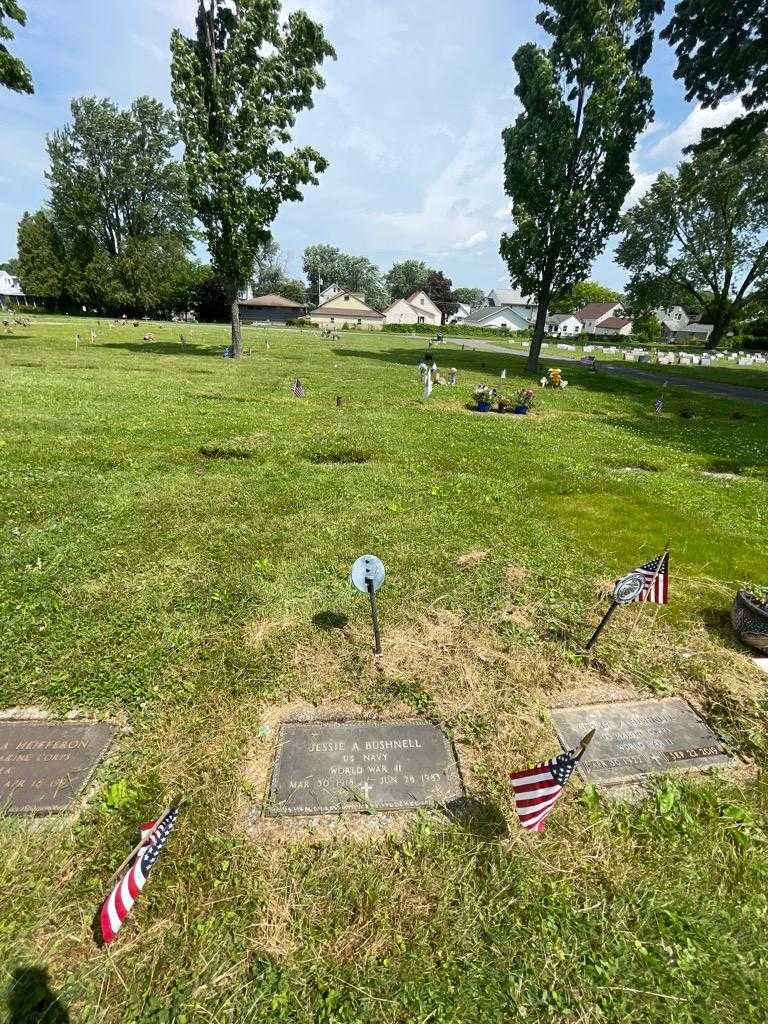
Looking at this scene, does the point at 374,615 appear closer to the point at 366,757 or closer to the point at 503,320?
the point at 366,757

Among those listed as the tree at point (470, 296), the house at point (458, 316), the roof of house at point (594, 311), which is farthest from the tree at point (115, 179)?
the tree at point (470, 296)

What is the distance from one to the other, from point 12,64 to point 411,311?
7692 centimetres

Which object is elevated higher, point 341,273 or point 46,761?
point 341,273

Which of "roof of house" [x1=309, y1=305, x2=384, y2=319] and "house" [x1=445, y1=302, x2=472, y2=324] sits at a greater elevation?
"house" [x1=445, y1=302, x2=472, y2=324]

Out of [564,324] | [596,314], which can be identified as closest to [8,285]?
[564,324]

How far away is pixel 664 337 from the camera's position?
320 feet

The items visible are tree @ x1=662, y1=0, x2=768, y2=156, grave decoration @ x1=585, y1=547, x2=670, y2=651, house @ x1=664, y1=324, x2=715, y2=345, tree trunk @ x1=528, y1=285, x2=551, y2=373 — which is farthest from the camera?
house @ x1=664, y1=324, x2=715, y2=345

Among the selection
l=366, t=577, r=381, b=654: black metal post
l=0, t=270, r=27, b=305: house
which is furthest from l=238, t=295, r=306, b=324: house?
l=366, t=577, r=381, b=654: black metal post

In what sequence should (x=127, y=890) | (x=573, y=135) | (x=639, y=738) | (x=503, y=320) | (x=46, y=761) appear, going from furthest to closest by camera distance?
(x=503, y=320) < (x=573, y=135) < (x=639, y=738) < (x=46, y=761) < (x=127, y=890)

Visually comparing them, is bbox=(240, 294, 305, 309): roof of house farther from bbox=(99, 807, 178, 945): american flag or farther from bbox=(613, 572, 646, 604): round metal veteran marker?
bbox=(99, 807, 178, 945): american flag

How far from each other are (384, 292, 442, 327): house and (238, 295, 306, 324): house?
19319 millimetres

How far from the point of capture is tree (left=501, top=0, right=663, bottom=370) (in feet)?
72.4

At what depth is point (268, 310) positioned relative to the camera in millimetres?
91812

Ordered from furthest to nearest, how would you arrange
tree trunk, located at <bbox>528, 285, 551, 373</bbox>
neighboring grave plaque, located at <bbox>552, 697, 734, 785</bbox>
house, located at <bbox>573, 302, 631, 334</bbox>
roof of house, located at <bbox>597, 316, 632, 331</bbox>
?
1. house, located at <bbox>573, 302, 631, 334</bbox>
2. roof of house, located at <bbox>597, 316, 632, 331</bbox>
3. tree trunk, located at <bbox>528, 285, 551, 373</bbox>
4. neighboring grave plaque, located at <bbox>552, 697, 734, 785</bbox>
